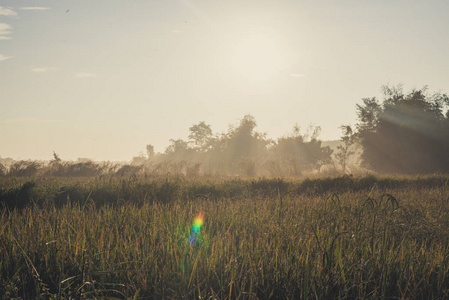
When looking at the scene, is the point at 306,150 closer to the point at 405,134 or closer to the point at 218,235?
the point at 405,134

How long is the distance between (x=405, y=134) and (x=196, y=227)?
2921 centimetres

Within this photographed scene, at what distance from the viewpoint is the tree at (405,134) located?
27.5 m

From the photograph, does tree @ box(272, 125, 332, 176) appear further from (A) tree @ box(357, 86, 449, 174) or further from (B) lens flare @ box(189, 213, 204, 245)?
(B) lens flare @ box(189, 213, 204, 245)

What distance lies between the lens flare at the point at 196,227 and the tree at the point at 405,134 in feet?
89.3

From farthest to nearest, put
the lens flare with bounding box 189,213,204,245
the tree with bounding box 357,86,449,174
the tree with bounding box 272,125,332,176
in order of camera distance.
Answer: the tree with bounding box 272,125,332,176 < the tree with bounding box 357,86,449,174 < the lens flare with bounding box 189,213,204,245

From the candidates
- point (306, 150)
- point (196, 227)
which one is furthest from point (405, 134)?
point (196, 227)

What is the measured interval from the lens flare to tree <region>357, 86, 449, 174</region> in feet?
89.3

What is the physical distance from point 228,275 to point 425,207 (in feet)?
20.0

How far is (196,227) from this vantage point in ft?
13.9

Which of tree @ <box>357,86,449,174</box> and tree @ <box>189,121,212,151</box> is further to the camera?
tree @ <box>189,121,212,151</box>

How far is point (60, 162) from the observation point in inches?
→ 688

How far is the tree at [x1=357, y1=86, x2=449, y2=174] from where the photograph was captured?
90.2ft

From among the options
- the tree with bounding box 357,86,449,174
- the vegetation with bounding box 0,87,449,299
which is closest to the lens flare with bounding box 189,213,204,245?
the vegetation with bounding box 0,87,449,299

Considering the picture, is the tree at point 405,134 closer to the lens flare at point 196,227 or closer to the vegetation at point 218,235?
the vegetation at point 218,235
